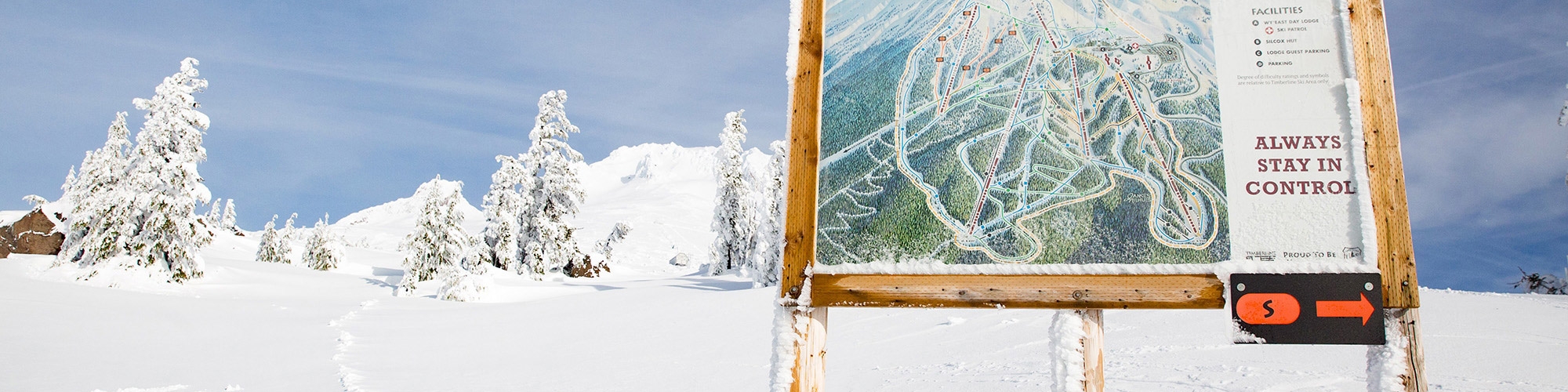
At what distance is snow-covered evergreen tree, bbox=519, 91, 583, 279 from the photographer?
114 ft

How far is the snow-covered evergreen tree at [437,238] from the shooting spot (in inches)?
1179

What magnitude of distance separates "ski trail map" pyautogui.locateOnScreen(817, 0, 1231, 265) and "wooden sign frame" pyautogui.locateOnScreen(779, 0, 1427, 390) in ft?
0.31

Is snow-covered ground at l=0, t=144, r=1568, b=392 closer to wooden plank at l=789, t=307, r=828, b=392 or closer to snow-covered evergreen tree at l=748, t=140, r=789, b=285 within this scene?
wooden plank at l=789, t=307, r=828, b=392

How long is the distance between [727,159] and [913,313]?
21.6 meters

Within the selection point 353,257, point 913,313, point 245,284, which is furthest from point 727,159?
point 353,257

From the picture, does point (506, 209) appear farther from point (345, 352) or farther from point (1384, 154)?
point (1384, 154)

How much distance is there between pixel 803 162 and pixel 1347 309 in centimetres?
264

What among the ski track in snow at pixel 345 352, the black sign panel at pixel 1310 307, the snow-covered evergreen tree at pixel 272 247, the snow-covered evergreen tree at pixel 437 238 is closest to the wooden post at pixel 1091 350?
the black sign panel at pixel 1310 307

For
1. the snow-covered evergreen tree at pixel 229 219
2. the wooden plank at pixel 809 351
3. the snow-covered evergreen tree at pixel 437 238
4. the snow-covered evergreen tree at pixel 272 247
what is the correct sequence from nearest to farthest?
the wooden plank at pixel 809 351, the snow-covered evergreen tree at pixel 437 238, the snow-covered evergreen tree at pixel 272 247, the snow-covered evergreen tree at pixel 229 219

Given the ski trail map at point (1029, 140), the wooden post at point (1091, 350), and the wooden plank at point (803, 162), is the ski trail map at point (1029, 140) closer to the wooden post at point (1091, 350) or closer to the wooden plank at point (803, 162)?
the wooden plank at point (803, 162)

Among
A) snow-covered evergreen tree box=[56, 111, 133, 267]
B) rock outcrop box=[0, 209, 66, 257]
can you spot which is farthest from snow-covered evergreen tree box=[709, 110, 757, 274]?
rock outcrop box=[0, 209, 66, 257]

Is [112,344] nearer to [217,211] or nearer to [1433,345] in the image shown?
[1433,345]

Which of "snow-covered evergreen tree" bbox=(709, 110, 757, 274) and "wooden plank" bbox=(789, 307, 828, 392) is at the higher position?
"snow-covered evergreen tree" bbox=(709, 110, 757, 274)

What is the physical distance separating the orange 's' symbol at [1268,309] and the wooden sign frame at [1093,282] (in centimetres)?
10
